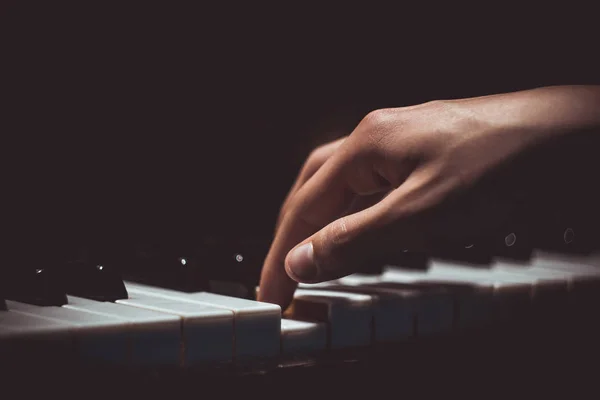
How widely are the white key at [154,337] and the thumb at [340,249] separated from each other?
0.23 meters

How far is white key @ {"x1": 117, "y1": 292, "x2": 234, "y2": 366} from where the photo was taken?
769mm

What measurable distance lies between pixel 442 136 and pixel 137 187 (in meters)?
0.62

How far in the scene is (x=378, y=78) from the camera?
1758 millimetres

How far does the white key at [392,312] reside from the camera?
3.20 feet

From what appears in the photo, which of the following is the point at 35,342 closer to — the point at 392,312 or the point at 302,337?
the point at 302,337

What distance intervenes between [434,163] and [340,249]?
0.16 m

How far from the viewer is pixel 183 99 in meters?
1.42

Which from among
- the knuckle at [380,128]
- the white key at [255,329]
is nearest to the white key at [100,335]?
the white key at [255,329]

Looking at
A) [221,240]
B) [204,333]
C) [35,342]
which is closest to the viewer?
[35,342]

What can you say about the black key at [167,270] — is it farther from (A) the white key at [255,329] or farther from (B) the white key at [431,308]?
(B) the white key at [431,308]

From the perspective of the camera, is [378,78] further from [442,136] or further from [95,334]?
[95,334]

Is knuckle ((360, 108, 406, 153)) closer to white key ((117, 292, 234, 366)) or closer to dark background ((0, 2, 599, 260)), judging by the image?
white key ((117, 292, 234, 366))

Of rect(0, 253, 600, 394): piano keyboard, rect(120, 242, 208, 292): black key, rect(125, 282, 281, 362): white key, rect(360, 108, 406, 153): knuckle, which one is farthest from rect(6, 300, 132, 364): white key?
rect(360, 108, 406, 153): knuckle

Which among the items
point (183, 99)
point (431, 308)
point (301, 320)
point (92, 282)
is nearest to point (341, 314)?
point (301, 320)
